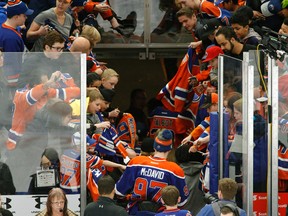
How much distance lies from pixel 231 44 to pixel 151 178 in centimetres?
200

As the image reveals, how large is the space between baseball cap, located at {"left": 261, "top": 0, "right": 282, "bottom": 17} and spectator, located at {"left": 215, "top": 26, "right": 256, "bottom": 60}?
162 centimetres

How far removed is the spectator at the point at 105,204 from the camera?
530 inches

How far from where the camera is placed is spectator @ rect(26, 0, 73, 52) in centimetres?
1670

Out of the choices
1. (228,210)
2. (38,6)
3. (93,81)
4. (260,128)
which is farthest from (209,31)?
(228,210)

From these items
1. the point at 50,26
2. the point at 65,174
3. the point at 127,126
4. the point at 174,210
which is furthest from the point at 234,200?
the point at 50,26

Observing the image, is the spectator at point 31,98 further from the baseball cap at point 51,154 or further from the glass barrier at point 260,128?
the glass barrier at point 260,128

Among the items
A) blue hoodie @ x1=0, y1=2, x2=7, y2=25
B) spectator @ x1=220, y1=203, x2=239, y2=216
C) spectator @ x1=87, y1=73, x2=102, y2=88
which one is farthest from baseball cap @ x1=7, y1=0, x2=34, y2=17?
spectator @ x1=220, y1=203, x2=239, y2=216

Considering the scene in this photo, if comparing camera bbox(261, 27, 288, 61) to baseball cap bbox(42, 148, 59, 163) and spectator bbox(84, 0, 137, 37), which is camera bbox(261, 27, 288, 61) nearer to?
baseball cap bbox(42, 148, 59, 163)

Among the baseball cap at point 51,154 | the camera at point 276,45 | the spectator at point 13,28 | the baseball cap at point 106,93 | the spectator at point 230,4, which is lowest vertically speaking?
the baseball cap at point 51,154

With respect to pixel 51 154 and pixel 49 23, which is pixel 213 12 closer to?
pixel 49 23

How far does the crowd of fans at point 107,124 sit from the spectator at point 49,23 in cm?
1

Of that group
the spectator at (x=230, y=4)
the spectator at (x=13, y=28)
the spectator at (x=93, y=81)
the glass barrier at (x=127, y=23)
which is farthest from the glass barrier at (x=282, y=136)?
the glass barrier at (x=127, y=23)

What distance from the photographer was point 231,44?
15492 mm

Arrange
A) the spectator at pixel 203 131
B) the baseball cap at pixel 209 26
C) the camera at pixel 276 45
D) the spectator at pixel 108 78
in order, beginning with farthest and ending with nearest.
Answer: the baseball cap at pixel 209 26 < the spectator at pixel 108 78 < the spectator at pixel 203 131 < the camera at pixel 276 45
